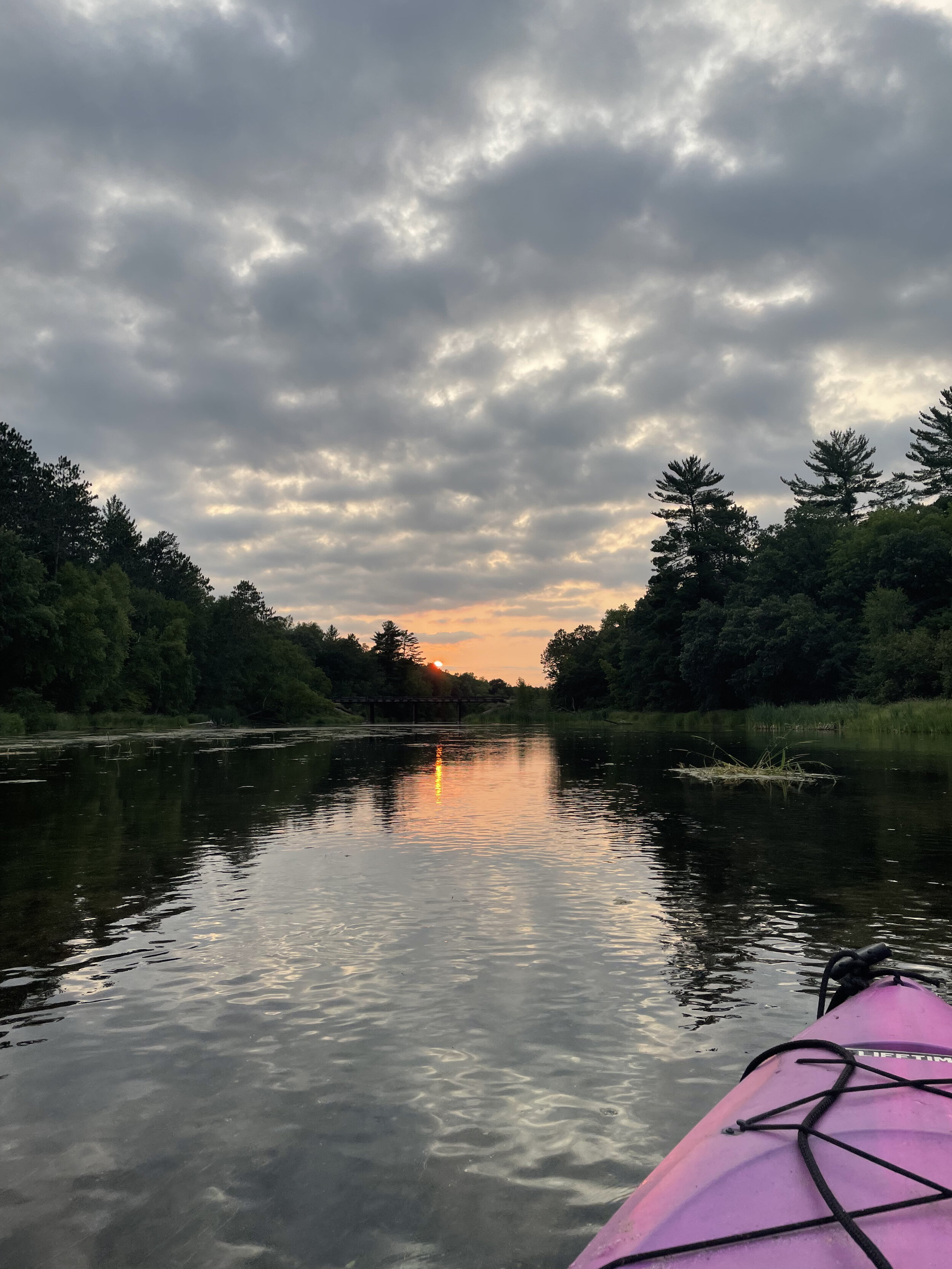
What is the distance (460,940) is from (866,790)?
1482cm

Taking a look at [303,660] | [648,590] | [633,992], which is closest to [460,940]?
[633,992]

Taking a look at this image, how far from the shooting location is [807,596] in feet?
220

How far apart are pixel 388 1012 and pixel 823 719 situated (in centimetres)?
5016

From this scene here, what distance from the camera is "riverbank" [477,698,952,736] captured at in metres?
43.5

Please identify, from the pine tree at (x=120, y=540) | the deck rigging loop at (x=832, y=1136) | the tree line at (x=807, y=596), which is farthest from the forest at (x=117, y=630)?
the deck rigging loop at (x=832, y=1136)

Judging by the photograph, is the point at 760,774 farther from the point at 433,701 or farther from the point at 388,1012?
the point at 433,701

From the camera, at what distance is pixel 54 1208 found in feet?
11.5

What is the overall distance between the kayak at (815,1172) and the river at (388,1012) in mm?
890

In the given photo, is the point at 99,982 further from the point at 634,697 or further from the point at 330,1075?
the point at 634,697

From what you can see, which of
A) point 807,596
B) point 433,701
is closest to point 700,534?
point 807,596

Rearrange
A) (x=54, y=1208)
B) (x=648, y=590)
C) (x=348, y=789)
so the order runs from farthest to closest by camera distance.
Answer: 1. (x=648, y=590)
2. (x=348, y=789)
3. (x=54, y=1208)

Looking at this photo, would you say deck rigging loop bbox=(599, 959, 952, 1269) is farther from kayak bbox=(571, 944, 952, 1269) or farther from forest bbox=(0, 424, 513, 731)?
forest bbox=(0, 424, 513, 731)

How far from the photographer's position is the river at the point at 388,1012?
3.50 meters

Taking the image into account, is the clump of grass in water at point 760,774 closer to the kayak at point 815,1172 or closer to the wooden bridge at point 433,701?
the kayak at point 815,1172
